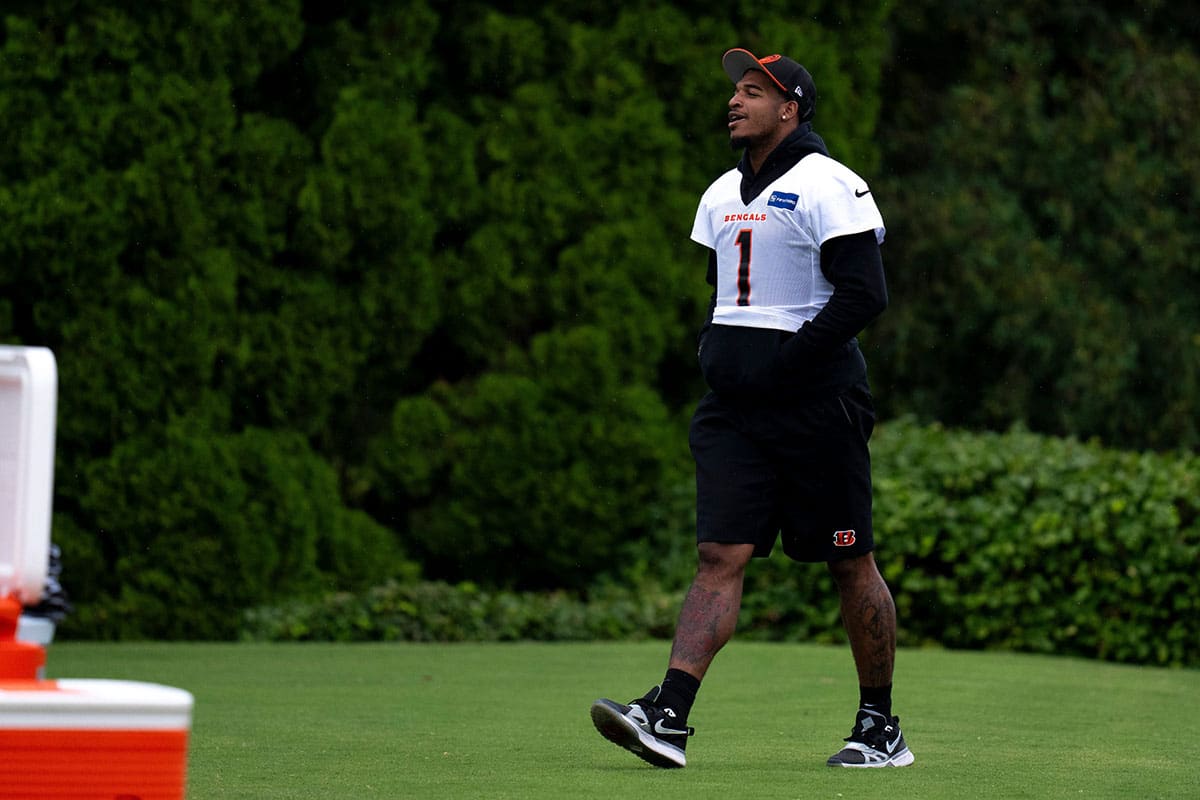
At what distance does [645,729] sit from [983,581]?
5.56m

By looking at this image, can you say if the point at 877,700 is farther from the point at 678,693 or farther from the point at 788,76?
the point at 788,76

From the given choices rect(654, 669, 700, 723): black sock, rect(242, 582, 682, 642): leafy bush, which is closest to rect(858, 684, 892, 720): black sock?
rect(654, 669, 700, 723): black sock

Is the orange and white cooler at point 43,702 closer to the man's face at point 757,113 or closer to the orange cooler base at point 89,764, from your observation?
the orange cooler base at point 89,764

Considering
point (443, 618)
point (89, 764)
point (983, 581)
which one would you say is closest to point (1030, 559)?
point (983, 581)

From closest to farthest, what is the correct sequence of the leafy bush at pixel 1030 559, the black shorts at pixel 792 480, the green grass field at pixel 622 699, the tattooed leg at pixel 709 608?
the green grass field at pixel 622 699 → the tattooed leg at pixel 709 608 → the black shorts at pixel 792 480 → the leafy bush at pixel 1030 559

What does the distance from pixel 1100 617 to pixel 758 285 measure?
5.25 meters

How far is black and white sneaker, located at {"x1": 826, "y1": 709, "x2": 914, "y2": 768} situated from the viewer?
4949 millimetres

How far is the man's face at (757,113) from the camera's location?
16.8 feet

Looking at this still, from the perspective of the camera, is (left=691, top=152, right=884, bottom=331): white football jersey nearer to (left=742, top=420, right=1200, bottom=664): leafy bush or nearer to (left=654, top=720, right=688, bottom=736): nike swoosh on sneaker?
(left=654, top=720, right=688, bottom=736): nike swoosh on sneaker

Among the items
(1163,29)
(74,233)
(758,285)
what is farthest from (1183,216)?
(758,285)

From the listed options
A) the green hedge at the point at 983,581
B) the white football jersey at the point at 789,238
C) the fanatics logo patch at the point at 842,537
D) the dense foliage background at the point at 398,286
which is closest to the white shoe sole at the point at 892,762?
the fanatics logo patch at the point at 842,537

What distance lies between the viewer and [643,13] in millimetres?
12031

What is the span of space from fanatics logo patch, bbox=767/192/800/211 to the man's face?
191mm

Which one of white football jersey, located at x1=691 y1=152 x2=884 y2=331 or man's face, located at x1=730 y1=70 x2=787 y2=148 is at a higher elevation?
man's face, located at x1=730 y1=70 x2=787 y2=148
